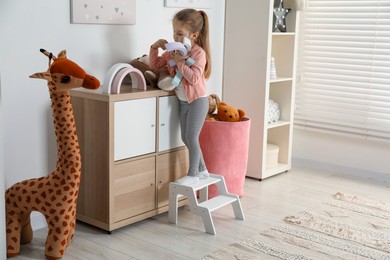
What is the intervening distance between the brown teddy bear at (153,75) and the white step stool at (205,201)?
49 cm

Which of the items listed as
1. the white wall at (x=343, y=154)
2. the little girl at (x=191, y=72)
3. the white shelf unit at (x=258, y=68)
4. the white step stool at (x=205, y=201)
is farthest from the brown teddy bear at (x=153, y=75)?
the white wall at (x=343, y=154)

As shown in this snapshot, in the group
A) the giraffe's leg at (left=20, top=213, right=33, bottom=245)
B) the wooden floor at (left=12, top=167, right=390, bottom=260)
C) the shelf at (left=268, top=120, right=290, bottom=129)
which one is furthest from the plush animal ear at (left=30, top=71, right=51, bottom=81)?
the shelf at (left=268, top=120, right=290, bottom=129)

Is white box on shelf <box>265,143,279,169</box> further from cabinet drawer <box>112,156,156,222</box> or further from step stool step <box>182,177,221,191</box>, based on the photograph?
cabinet drawer <box>112,156,156,222</box>

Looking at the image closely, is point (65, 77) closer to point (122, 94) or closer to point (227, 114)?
point (122, 94)

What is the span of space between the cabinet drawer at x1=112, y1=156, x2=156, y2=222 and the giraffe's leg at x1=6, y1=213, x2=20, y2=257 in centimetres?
44

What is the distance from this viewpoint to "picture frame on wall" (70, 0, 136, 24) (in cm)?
268

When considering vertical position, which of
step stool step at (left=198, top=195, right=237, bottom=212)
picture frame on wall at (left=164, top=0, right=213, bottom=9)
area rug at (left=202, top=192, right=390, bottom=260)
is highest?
picture frame on wall at (left=164, top=0, right=213, bottom=9)

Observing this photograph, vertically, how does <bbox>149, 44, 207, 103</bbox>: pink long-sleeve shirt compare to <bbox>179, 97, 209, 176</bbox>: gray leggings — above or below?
above

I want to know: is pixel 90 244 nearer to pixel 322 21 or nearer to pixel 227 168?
pixel 227 168

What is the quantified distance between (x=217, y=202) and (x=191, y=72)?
646 millimetres

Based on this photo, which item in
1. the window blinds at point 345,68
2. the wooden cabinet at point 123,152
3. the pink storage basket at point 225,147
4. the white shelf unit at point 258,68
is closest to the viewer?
the wooden cabinet at point 123,152

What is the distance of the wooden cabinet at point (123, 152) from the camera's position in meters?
2.54

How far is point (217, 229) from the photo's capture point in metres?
2.72

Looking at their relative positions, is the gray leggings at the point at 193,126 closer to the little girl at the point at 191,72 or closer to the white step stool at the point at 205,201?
the little girl at the point at 191,72
